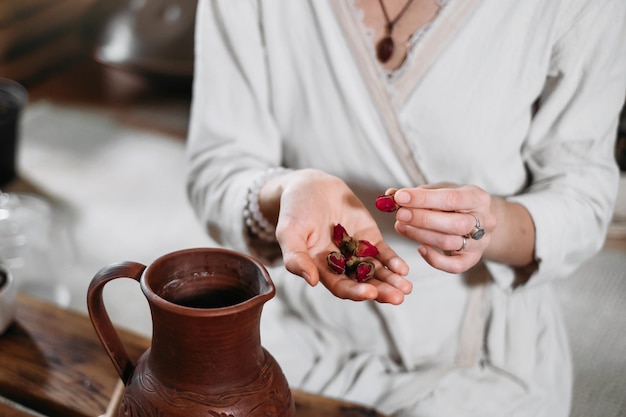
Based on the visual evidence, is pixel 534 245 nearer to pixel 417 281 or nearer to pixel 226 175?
pixel 417 281

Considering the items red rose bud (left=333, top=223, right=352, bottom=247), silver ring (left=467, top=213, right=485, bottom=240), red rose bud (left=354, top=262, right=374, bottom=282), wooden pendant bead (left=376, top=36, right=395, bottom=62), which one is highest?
wooden pendant bead (left=376, top=36, right=395, bottom=62)

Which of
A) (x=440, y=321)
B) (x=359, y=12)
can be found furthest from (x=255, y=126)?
(x=440, y=321)

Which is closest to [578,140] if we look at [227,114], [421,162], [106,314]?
[421,162]

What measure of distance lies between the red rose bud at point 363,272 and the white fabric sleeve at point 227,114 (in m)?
0.23

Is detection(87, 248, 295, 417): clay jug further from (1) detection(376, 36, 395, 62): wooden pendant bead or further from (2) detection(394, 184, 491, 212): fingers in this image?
(1) detection(376, 36, 395, 62): wooden pendant bead

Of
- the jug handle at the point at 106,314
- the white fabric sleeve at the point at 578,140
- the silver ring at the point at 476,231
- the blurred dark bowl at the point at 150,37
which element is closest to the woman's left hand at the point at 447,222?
the silver ring at the point at 476,231

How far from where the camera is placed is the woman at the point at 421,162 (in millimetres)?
705

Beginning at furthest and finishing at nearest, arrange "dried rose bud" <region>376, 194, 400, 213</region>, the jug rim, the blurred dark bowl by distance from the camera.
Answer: the blurred dark bowl → "dried rose bud" <region>376, 194, 400, 213</region> → the jug rim

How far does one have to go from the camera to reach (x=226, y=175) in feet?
2.65

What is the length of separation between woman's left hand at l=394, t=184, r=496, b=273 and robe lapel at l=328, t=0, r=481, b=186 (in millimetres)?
167

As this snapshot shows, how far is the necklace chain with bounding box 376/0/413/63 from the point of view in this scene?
2.49ft

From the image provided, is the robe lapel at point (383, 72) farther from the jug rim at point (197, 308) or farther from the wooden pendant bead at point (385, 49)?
the jug rim at point (197, 308)

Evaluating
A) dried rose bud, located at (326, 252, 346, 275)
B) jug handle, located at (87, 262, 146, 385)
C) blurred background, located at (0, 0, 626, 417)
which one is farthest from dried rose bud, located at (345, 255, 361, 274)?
blurred background, located at (0, 0, 626, 417)

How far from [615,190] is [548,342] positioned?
7.0 inches
